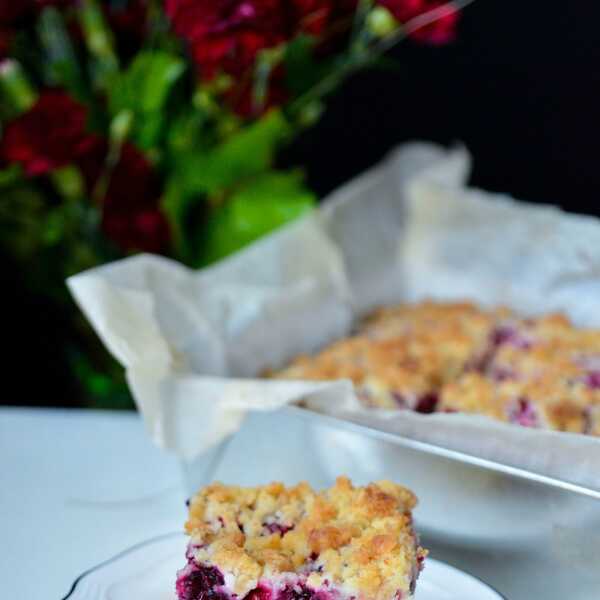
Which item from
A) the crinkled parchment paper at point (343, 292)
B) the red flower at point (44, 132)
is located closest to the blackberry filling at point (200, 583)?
the crinkled parchment paper at point (343, 292)

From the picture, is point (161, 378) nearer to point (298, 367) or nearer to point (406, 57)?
point (298, 367)

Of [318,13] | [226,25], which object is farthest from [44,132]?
[318,13]

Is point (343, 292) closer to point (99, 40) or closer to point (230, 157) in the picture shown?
point (230, 157)

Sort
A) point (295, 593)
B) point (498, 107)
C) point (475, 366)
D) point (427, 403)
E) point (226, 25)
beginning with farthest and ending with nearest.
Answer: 1. point (498, 107)
2. point (475, 366)
3. point (427, 403)
4. point (226, 25)
5. point (295, 593)

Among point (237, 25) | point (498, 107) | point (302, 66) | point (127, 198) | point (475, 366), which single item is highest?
point (237, 25)

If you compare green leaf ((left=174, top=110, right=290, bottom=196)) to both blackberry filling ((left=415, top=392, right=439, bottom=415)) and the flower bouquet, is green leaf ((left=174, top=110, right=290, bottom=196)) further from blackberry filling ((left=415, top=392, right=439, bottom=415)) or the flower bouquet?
blackberry filling ((left=415, top=392, right=439, bottom=415))

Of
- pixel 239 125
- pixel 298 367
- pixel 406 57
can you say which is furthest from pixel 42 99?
pixel 406 57
